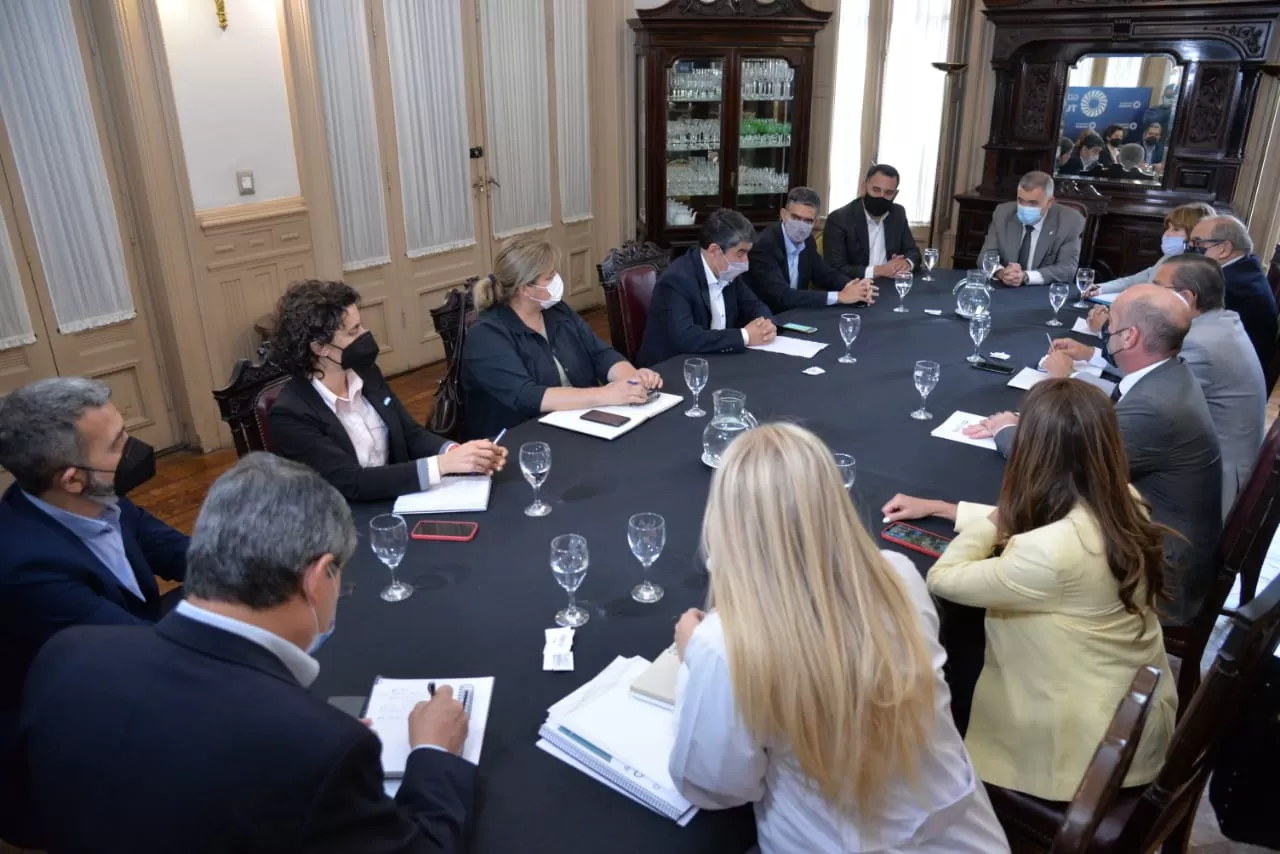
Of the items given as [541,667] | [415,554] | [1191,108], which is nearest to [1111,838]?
[541,667]

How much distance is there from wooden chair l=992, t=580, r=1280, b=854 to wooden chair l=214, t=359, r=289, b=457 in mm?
2041

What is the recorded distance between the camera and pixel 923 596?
59.6 inches

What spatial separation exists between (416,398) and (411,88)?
185cm

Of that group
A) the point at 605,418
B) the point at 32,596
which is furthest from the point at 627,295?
the point at 32,596

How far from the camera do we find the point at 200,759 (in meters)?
1.12

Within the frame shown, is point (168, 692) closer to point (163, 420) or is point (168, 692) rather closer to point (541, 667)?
point (541, 667)

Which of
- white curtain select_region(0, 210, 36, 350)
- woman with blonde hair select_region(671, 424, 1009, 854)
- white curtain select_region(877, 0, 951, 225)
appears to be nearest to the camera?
woman with blonde hair select_region(671, 424, 1009, 854)

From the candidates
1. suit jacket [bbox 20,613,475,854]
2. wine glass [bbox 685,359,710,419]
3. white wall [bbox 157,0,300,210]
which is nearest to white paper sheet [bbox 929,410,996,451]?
wine glass [bbox 685,359,710,419]

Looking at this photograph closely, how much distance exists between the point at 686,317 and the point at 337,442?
5.42 ft

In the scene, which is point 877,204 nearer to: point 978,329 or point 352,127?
point 978,329

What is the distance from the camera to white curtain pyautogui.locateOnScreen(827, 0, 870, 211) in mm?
6859

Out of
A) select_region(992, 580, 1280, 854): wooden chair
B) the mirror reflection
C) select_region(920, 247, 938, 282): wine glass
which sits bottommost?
select_region(992, 580, 1280, 854): wooden chair

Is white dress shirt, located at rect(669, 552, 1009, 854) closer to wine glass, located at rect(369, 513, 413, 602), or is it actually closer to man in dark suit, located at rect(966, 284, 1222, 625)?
wine glass, located at rect(369, 513, 413, 602)

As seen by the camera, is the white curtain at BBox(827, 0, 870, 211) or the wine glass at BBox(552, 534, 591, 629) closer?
the wine glass at BBox(552, 534, 591, 629)
